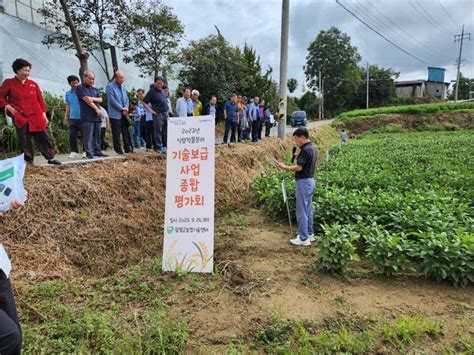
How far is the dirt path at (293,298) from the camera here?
122 inches

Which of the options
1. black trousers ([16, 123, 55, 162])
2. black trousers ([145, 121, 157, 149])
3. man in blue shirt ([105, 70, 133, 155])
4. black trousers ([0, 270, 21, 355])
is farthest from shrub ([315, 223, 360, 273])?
black trousers ([145, 121, 157, 149])

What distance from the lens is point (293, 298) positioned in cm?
348

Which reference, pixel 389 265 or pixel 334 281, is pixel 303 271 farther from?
pixel 389 265

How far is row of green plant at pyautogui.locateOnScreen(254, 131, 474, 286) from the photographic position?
365 cm

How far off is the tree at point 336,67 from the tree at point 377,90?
63.0 inches

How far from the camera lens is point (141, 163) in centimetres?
657

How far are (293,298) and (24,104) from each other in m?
4.84

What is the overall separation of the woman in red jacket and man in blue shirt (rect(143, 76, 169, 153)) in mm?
2312

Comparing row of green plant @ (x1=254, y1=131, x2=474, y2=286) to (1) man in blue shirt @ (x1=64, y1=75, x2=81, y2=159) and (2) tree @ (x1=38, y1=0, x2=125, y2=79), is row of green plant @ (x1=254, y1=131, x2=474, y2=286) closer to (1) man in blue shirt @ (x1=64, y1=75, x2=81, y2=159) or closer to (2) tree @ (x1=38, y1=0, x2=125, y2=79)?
(1) man in blue shirt @ (x1=64, y1=75, x2=81, y2=159)

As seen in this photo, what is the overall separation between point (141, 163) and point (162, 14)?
10055 mm

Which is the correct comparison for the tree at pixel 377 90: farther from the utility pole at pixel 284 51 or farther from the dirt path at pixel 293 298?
the dirt path at pixel 293 298

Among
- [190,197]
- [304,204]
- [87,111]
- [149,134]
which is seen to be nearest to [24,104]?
[87,111]

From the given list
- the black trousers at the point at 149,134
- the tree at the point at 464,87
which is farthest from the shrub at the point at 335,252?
the tree at the point at 464,87

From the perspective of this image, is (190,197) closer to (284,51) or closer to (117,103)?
(117,103)
